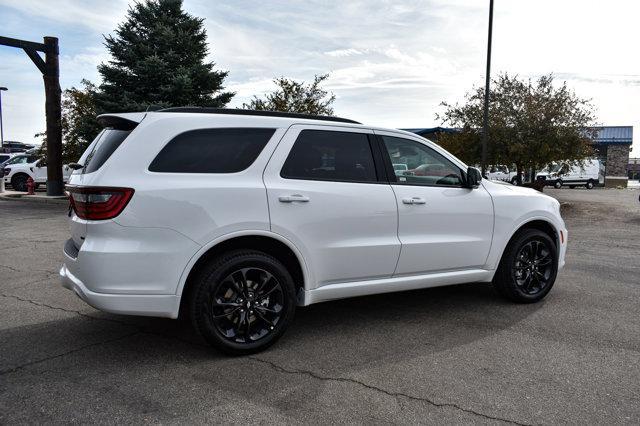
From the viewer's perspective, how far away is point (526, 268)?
5262 mm

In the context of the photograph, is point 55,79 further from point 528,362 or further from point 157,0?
point 528,362

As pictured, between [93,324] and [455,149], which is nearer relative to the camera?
[93,324]

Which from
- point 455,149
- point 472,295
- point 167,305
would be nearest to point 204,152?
point 167,305

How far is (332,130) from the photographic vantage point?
170 inches

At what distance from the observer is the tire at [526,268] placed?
5.14 metres

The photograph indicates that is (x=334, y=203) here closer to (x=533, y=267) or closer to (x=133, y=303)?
(x=133, y=303)

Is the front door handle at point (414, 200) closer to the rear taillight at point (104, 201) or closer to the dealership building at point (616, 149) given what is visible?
the rear taillight at point (104, 201)

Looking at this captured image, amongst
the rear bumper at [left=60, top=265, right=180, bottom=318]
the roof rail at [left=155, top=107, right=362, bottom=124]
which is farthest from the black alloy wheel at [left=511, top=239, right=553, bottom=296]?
the rear bumper at [left=60, top=265, right=180, bottom=318]

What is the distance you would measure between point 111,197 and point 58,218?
10.9 metres

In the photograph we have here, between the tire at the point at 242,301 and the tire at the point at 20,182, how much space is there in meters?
22.9

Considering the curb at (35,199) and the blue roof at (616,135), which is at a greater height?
the blue roof at (616,135)

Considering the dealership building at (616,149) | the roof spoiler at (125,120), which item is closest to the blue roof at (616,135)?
the dealership building at (616,149)

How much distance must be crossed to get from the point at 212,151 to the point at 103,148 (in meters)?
0.82

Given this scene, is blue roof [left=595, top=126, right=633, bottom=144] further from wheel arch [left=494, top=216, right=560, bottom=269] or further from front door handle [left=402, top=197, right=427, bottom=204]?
front door handle [left=402, top=197, right=427, bottom=204]
